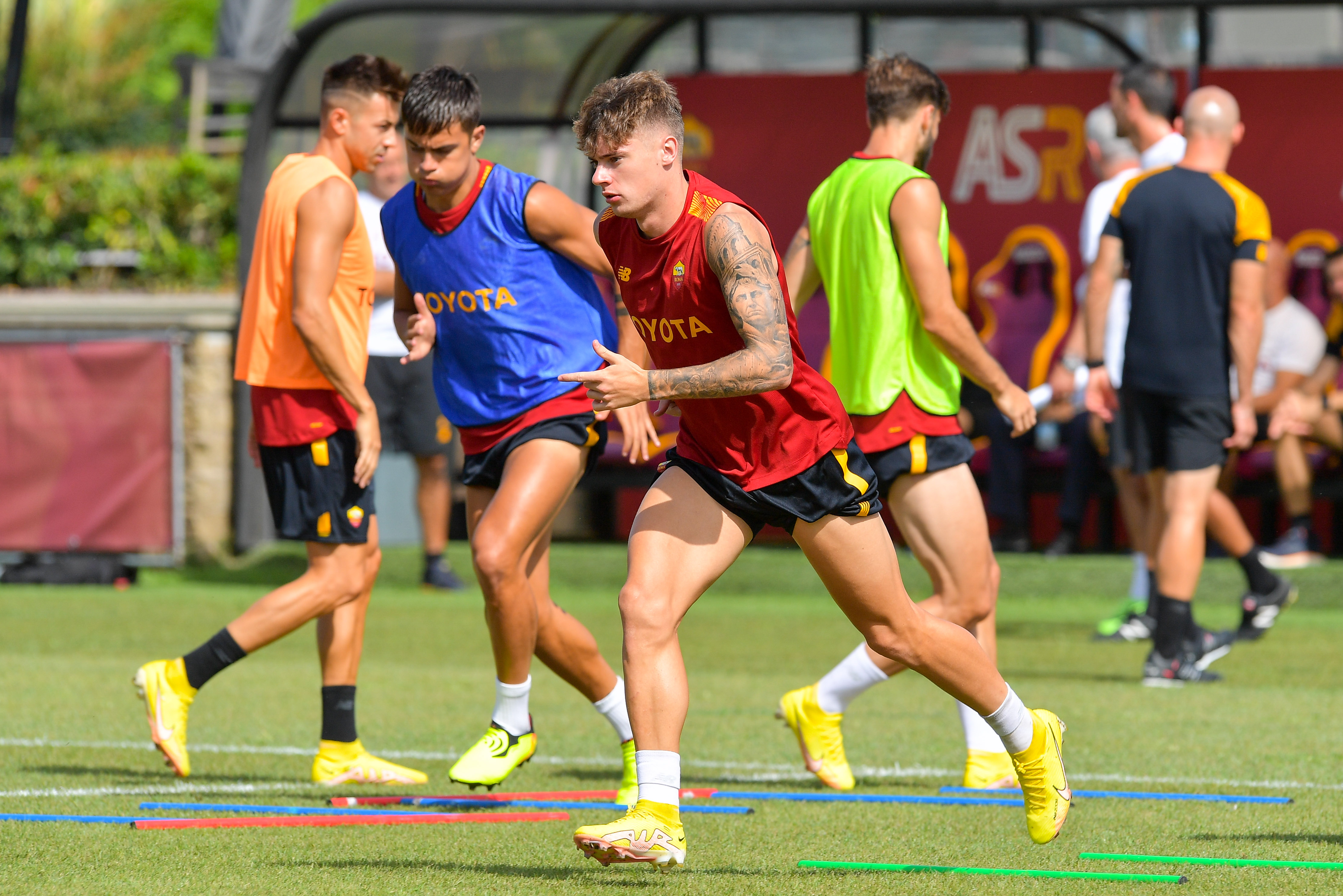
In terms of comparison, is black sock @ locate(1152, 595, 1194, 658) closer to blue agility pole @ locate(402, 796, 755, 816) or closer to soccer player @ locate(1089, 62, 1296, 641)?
soccer player @ locate(1089, 62, 1296, 641)

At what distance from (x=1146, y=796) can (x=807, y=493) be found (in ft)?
5.68

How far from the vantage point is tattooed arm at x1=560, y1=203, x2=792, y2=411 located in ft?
13.0

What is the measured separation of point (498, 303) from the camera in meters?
5.39

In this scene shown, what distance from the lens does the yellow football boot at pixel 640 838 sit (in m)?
3.86

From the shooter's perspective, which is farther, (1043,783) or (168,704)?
(168,704)

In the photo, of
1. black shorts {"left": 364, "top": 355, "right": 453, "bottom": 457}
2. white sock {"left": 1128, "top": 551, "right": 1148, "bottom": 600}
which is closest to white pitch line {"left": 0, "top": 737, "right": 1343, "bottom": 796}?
white sock {"left": 1128, "top": 551, "right": 1148, "bottom": 600}

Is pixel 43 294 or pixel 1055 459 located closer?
pixel 1055 459

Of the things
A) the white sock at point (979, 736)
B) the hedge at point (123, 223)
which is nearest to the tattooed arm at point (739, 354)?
the white sock at point (979, 736)

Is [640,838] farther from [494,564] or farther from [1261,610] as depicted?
[1261,610]

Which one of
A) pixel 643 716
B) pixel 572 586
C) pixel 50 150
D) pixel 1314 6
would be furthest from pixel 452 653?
pixel 50 150

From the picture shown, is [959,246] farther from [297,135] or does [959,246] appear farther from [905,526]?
[905,526]

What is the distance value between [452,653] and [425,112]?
4194 mm

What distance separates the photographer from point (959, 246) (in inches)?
499

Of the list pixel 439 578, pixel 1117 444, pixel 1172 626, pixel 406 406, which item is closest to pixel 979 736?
pixel 1172 626
